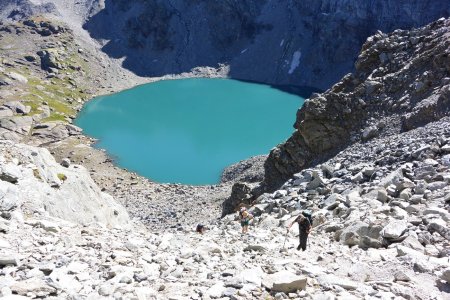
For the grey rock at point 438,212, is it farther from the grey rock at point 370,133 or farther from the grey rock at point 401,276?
the grey rock at point 370,133

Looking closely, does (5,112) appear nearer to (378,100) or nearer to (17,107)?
(17,107)

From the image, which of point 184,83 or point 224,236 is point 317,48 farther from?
point 224,236

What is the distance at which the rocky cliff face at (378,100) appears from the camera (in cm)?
3538

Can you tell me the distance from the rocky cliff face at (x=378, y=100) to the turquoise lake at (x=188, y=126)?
3673cm

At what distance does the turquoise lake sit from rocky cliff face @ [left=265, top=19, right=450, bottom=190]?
120 feet

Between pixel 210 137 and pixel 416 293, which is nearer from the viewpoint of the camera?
pixel 416 293

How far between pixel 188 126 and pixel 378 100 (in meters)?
80.7

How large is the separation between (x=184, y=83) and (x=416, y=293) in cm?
16767

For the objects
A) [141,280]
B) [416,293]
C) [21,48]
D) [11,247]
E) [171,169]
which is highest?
[21,48]

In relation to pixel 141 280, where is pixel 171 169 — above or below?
above

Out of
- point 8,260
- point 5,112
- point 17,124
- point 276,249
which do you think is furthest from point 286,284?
point 5,112

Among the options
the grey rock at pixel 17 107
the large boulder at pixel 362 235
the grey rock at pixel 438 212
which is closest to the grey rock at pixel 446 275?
the large boulder at pixel 362 235

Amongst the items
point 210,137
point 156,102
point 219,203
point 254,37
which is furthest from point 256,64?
point 219,203

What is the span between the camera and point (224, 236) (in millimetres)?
22062
